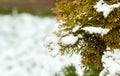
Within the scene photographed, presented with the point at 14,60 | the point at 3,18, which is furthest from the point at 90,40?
the point at 3,18

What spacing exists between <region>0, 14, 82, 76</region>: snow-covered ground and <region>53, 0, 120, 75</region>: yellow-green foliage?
1878mm

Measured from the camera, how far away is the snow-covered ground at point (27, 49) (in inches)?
242

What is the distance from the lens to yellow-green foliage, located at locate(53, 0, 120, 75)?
9.59ft

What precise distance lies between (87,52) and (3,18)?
5.89m

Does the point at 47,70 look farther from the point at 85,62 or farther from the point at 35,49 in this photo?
the point at 85,62

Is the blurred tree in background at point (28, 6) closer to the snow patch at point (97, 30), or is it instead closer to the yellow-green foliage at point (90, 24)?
the yellow-green foliage at point (90, 24)

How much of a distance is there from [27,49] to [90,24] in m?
4.17

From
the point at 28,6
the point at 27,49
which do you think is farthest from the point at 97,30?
the point at 28,6

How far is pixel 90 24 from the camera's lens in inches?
116

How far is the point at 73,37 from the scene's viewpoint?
2.93 m

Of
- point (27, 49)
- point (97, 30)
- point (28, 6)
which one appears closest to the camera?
point (97, 30)

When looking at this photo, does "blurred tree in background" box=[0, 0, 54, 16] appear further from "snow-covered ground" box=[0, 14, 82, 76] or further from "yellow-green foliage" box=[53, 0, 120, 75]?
"yellow-green foliage" box=[53, 0, 120, 75]

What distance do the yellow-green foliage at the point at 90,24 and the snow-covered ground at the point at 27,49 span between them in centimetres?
188

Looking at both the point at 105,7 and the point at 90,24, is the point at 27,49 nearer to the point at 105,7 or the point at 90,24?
the point at 90,24
